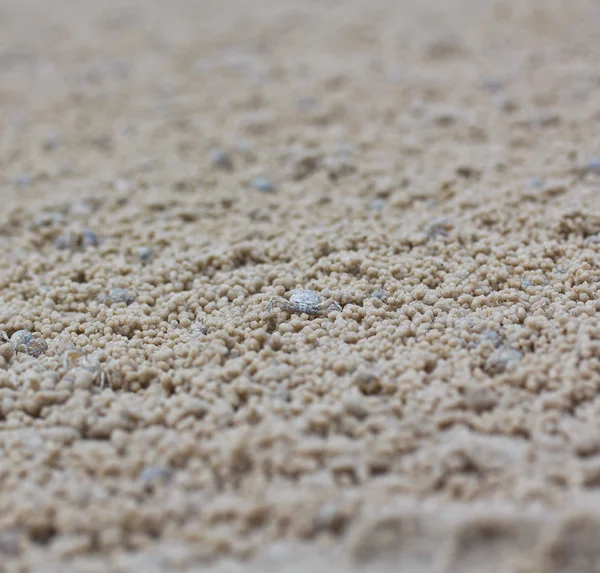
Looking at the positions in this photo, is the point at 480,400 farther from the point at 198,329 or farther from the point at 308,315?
the point at 198,329

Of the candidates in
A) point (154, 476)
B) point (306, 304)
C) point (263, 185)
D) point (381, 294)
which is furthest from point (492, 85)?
point (154, 476)

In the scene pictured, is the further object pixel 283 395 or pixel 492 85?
pixel 492 85

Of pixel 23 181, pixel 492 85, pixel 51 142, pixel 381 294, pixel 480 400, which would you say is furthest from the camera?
pixel 492 85

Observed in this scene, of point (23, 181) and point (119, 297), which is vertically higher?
point (23, 181)

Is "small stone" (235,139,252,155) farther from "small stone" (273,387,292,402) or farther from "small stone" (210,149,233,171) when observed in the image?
"small stone" (273,387,292,402)

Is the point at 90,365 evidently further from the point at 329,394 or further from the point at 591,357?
the point at 591,357

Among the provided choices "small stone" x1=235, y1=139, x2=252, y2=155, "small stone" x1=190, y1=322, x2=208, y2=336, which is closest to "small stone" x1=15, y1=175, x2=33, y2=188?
"small stone" x1=235, y1=139, x2=252, y2=155

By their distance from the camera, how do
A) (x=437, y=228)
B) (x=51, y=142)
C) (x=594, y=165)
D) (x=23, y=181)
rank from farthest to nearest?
(x=51, y=142) < (x=23, y=181) < (x=594, y=165) < (x=437, y=228)

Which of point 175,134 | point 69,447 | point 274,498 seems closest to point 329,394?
point 274,498
